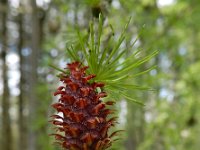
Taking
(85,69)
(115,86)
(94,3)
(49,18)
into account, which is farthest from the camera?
(49,18)

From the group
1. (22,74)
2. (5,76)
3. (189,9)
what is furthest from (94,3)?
(5,76)

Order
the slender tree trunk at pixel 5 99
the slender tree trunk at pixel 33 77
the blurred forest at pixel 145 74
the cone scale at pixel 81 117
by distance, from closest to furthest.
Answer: the cone scale at pixel 81 117 < the blurred forest at pixel 145 74 < the slender tree trunk at pixel 33 77 < the slender tree trunk at pixel 5 99

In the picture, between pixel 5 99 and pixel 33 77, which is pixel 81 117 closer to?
pixel 33 77

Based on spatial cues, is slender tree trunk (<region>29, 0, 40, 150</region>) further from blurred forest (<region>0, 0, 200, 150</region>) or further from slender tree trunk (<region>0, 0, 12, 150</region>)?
slender tree trunk (<region>0, 0, 12, 150</region>)

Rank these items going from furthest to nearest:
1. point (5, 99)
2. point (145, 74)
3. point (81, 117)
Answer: point (5, 99), point (145, 74), point (81, 117)

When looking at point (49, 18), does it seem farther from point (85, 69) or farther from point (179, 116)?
point (85, 69)

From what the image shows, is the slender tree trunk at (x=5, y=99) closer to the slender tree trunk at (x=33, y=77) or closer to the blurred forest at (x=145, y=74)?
the blurred forest at (x=145, y=74)

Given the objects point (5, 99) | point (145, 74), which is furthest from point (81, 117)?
point (5, 99)

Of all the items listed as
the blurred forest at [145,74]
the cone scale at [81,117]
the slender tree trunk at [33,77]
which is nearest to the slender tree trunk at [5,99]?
the blurred forest at [145,74]
